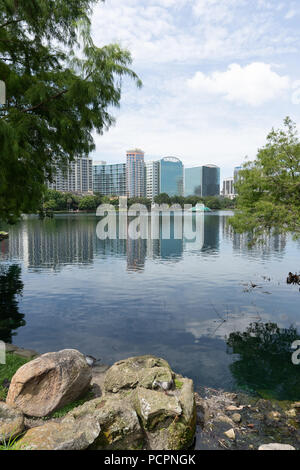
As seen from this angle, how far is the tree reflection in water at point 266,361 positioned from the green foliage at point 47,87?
1129cm

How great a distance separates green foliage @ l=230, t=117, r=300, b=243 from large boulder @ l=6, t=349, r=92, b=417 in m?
15.7

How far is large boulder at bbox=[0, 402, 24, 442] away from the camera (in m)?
7.46

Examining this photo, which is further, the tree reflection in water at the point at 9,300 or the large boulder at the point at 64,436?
the tree reflection in water at the point at 9,300

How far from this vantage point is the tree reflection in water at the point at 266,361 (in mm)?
11758

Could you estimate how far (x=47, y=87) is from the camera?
35.1 feet

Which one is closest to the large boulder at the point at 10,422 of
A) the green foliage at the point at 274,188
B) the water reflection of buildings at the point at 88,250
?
the green foliage at the point at 274,188

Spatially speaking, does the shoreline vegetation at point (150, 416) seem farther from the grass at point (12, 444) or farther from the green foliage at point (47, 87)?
the green foliage at point (47, 87)

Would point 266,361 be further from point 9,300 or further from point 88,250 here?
point 88,250

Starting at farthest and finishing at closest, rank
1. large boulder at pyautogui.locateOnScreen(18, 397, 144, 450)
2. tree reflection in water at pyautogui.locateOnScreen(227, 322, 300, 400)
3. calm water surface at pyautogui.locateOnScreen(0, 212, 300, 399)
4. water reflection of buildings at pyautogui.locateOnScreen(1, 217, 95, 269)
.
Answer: water reflection of buildings at pyautogui.locateOnScreen(1, 217, 95, 269) → calm water surface at pyautogui.locateOnScreen(0, 212, 300, 399) → tree reflection in water at pyautogui.locateOnScreen(227, 322, 300, 400) → large boulder at pyautogui.locateOnScreen(18, 397, 144, 450)

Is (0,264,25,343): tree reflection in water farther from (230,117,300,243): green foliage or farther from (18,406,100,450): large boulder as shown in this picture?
(230,117,300,243): green foliage

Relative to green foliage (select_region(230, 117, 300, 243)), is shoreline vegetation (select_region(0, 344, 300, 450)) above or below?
below

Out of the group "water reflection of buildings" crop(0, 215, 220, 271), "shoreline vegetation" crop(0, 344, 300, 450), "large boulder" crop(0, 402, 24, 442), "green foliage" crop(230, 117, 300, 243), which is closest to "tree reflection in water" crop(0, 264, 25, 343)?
"water reflection of buildings" crop(0, 215, 220, 271)

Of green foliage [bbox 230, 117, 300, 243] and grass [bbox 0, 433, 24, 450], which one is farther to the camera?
green foliage [bbox 230, 117, 300, 243]

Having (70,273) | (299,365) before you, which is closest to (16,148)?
(299,365)
